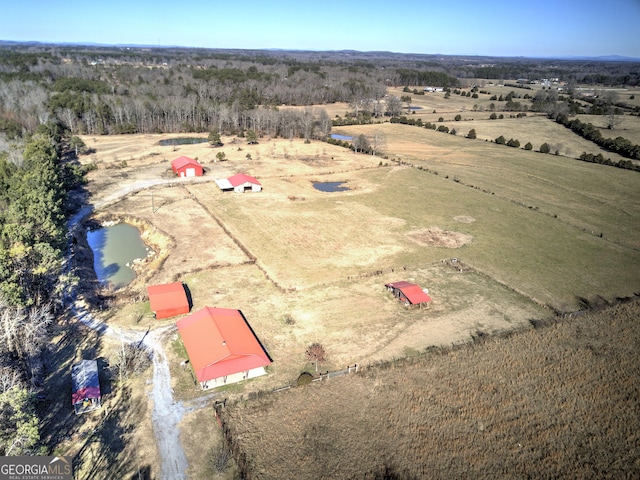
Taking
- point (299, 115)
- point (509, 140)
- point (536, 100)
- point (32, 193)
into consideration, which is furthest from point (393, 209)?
point (536, 100)

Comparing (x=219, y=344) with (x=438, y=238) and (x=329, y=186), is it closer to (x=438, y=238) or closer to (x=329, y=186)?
(x=438, y=238)

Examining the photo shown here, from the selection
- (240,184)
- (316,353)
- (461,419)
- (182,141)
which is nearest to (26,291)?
(316,353)

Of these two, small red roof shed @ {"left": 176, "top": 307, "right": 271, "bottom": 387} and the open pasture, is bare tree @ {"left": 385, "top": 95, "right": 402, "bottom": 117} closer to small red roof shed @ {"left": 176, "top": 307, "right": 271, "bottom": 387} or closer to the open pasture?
the open pasture

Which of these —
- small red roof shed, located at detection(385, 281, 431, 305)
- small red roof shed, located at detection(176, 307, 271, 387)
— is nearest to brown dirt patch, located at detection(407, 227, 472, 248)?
small red roof shed, located at detection(385, 281, 431, 305)

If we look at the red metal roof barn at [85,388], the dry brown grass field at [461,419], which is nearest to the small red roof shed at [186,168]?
the red metal roof barn at [85,388]

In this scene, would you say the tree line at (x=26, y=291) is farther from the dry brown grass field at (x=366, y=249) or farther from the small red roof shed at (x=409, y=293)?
the small red roof shed at (x=409, y=293)
